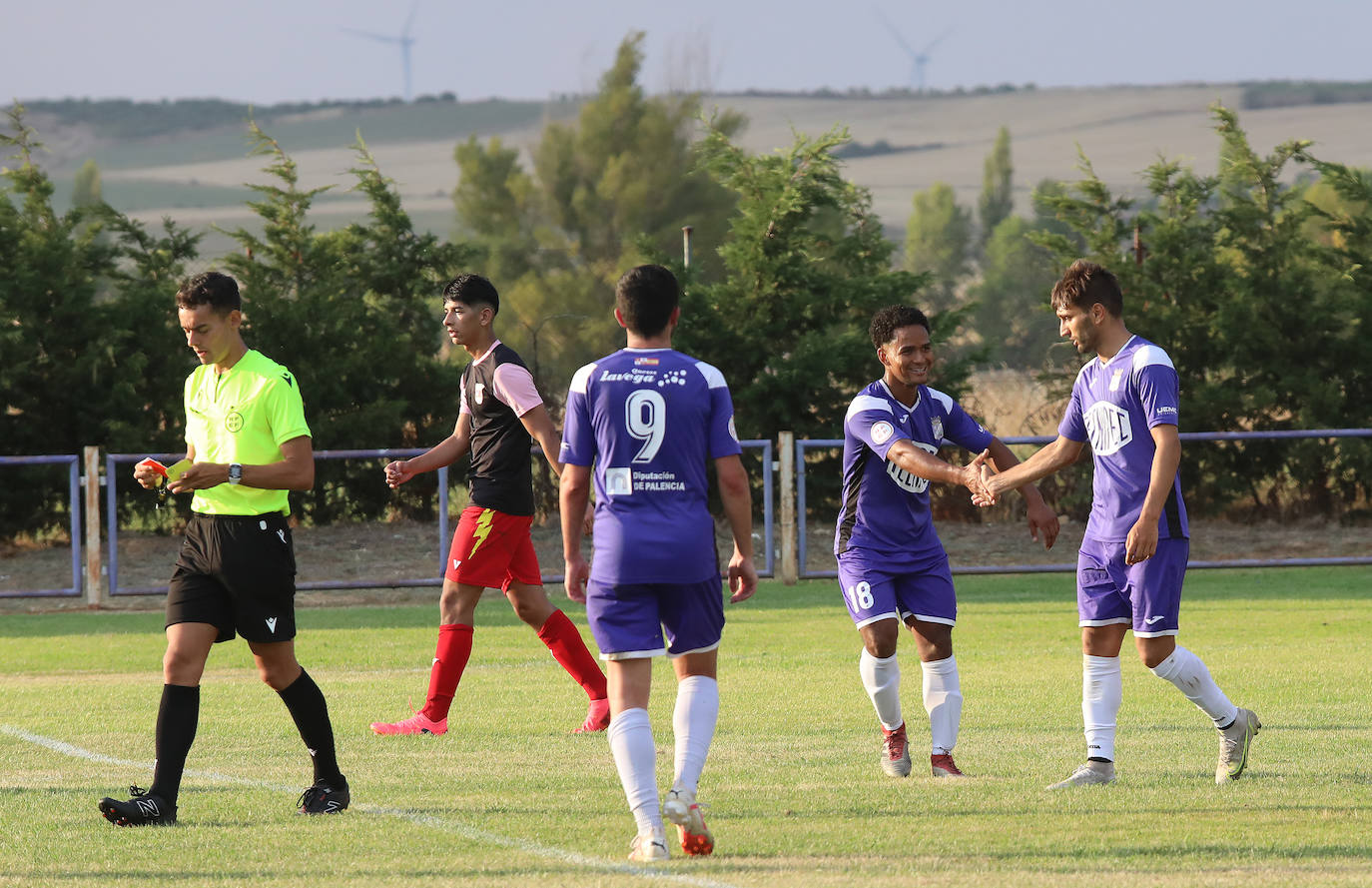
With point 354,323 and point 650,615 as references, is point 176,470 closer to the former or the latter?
point 650,615

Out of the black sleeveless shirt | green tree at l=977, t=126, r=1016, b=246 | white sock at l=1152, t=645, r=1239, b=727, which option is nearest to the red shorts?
the black sleeveless shirt

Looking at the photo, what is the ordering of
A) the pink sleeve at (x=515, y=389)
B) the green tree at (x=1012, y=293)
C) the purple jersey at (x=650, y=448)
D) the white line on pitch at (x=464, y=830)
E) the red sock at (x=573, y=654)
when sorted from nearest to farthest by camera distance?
the white line on pitch at (x=464, y=830), the purple jersey at (x=650, y=448), the pink sleeve at (x=515, y=389), the red sock at (x=573, y=654), the green tree at (x=1012, y=293)

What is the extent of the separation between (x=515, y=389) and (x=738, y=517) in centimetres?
292

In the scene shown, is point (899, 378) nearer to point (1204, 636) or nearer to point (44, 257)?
point (1204, 636)

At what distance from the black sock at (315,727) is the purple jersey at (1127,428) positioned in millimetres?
3106

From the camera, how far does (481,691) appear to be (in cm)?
1027

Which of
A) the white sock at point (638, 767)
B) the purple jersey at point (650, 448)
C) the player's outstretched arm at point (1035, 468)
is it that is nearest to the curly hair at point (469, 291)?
the player's outstretched arm at point (1035, 468)

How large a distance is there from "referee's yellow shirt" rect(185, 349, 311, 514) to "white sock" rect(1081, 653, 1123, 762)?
3295 mm

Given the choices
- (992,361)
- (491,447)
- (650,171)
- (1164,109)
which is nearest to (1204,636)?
(491,447)

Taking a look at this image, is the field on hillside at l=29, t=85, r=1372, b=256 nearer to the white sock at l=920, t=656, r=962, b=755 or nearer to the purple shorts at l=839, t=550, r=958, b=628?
the purple shorts at l=839, t=550, r=958, b=628

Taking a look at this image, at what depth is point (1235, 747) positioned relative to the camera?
682cm

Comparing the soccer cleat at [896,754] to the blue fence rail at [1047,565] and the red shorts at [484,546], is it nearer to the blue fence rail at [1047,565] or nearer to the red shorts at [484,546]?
the red shorts at [484,546]

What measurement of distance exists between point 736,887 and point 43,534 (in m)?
16.6

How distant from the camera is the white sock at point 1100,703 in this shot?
22.5 feet
